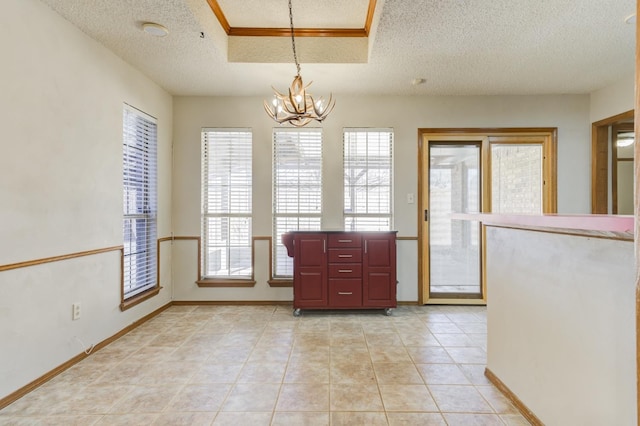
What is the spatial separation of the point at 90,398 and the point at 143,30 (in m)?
2.73

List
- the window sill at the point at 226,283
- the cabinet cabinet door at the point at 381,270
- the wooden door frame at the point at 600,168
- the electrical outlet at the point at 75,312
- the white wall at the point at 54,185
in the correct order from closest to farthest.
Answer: the white wall at the point at 54,185
the electrical outlet at the point at 75,312
the cabinet cabinet door at the point at 381,270
the wooden door frame at the point at 600,168
the window sill at the point at 226,283

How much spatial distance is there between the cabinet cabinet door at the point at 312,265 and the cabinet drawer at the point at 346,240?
115mm

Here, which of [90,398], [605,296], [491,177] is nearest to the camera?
[605,296]

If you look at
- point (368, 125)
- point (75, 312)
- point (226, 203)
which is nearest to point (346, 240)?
point (368, 125)

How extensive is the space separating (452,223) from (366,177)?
129 centimetres

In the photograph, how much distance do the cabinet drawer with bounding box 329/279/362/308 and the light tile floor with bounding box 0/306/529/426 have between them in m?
0.23

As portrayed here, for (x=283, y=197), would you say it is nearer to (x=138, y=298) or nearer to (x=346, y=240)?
(x=346, y=240)

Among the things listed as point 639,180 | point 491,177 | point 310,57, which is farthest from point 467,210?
point 639,180

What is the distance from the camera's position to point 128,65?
308 centimetres

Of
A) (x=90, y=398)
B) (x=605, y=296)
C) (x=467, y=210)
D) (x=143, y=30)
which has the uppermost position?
(x=143, y=30)

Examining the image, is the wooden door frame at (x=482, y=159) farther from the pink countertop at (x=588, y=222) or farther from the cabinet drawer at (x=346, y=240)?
the pink countertop at (x=588, y=222)

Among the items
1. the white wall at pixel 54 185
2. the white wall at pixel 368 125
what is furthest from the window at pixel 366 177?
the white wall at pixel 54 185

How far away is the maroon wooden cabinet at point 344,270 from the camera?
3508mm

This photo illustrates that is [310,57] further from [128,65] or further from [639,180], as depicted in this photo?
[639,180]
